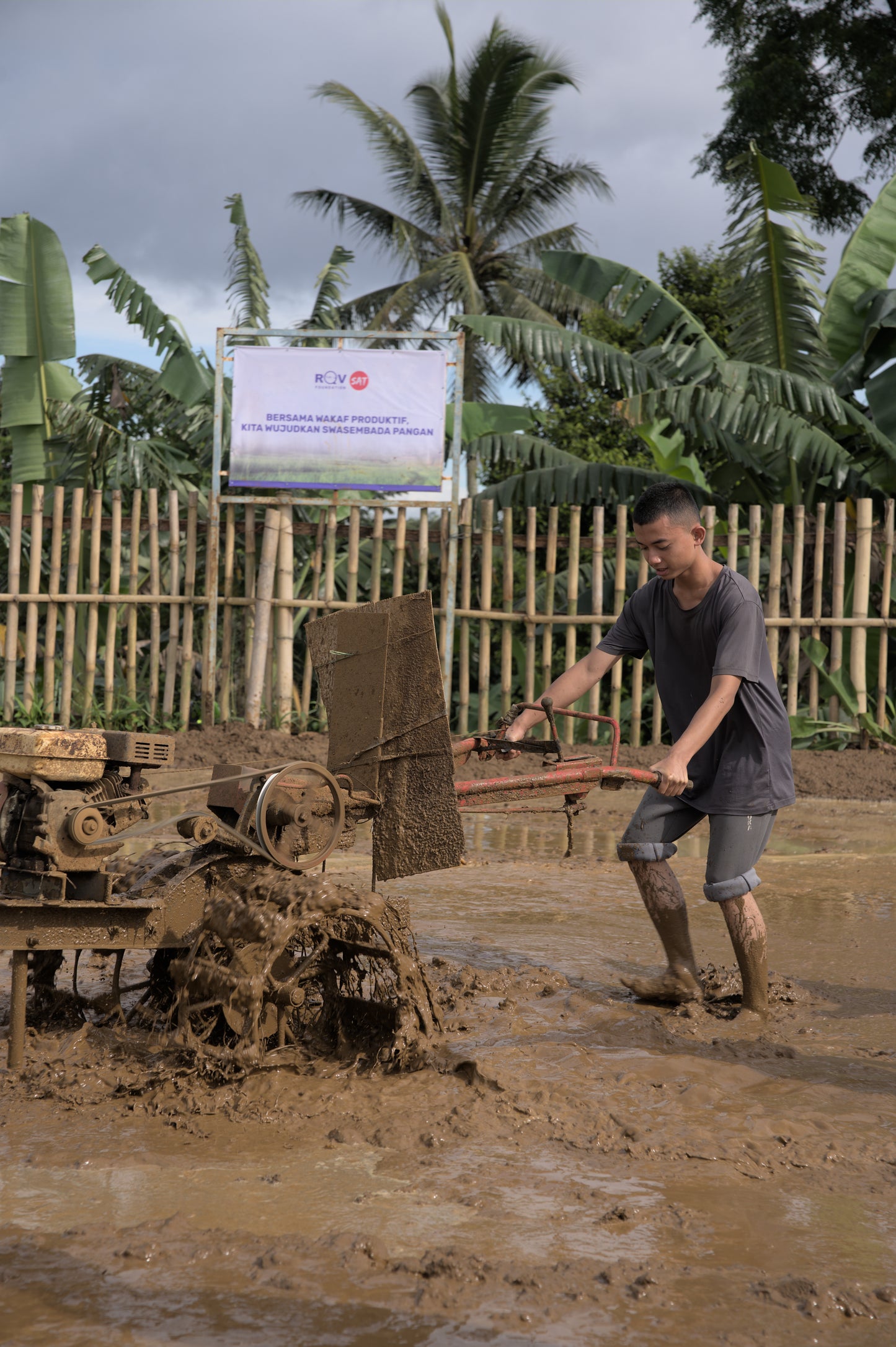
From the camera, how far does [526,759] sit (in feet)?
32.0

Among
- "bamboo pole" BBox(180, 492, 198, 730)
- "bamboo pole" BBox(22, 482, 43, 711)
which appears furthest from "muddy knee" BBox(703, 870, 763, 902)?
"bamboo pole" BBox(22, 482, 43, 711)

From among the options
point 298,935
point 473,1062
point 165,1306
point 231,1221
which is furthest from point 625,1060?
point 165,1306

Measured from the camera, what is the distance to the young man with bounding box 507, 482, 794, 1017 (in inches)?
157

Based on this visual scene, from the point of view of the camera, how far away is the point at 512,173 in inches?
924

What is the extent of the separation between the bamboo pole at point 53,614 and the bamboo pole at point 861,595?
22.5 ft

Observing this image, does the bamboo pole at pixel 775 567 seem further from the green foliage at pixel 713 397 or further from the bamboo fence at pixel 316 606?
the green foliage at pixel 713 397

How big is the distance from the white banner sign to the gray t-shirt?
5.85 m

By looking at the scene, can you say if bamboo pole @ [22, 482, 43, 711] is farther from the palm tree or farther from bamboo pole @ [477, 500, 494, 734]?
the palm tree

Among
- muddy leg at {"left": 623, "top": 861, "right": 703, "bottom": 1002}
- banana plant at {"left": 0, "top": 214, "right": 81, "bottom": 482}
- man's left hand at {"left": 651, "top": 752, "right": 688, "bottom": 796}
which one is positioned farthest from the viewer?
banana plant at {"left": 0, "top": 214, "right": 81, "bottom": 482}

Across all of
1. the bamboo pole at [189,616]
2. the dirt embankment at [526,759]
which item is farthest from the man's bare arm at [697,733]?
the bamboo pole at [189,616]

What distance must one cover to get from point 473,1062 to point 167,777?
573 cm

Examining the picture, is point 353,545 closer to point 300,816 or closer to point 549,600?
point 549,600

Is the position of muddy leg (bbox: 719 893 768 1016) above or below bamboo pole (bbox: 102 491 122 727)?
below

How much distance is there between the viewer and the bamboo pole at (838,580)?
983cm
